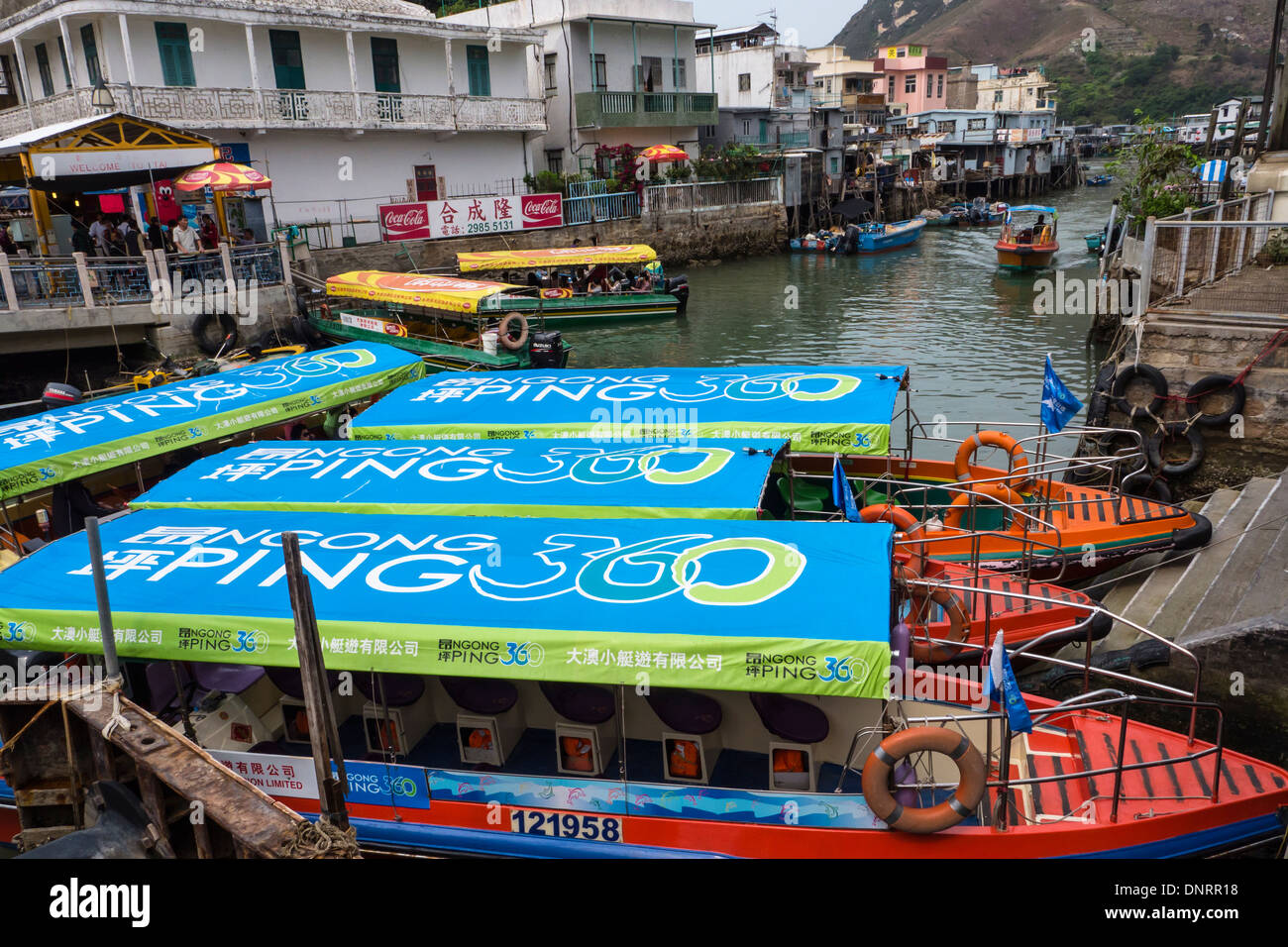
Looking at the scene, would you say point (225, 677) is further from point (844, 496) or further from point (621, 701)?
point (844, 496)

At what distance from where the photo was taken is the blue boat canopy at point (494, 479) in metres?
8.76

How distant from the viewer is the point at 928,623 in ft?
29.6

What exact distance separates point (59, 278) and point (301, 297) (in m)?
6.01

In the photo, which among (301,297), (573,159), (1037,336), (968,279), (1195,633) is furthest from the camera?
(573,159)

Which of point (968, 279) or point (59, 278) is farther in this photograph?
point (968, 279)

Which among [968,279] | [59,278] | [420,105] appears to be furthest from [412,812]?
[968,279]

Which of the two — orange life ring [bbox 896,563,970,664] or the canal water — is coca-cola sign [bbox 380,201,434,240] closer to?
the canal water

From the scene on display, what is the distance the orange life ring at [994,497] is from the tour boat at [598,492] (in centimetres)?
131

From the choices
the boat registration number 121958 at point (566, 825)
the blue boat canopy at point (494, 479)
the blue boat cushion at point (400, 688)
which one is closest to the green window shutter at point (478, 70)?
the blue boat canopy at point (494, 479)

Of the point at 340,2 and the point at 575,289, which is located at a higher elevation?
the point at 340,2

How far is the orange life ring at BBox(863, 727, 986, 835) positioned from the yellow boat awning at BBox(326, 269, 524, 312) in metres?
16.1

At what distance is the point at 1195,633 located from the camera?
27.6ft

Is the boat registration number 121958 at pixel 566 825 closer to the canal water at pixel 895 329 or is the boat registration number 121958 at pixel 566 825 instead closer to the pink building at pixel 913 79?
the canal water at pixel 895 329
